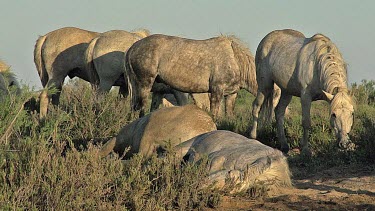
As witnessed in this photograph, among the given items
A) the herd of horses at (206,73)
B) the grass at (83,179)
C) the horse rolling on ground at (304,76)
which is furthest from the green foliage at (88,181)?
the horse rolling on ground at (304,76)

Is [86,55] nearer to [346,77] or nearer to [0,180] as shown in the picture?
[346,77]

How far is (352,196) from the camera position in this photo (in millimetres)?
7020

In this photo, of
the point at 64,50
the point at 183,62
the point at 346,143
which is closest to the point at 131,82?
the point at 183,62

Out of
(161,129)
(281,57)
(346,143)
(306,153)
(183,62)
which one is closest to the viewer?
(161,129)

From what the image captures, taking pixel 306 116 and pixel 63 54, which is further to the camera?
pixel 63 54

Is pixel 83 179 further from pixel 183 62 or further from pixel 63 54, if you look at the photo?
pixel 63 54

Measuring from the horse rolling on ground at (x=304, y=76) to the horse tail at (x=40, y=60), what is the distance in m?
5.34

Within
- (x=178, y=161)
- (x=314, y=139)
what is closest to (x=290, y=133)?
(x=314, y=139)

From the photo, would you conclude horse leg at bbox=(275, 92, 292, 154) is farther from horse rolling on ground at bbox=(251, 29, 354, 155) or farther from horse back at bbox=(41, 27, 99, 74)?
horse back at bbox=(41, 27, 99, 74)

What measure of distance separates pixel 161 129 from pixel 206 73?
190 inches

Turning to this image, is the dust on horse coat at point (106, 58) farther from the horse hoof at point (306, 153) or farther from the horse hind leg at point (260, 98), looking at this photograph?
the horse hoof at point (306, 153)

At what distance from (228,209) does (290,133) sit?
20.5 feet

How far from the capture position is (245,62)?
543 inches

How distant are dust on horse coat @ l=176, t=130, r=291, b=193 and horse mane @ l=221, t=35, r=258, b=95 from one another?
18.9 ft
